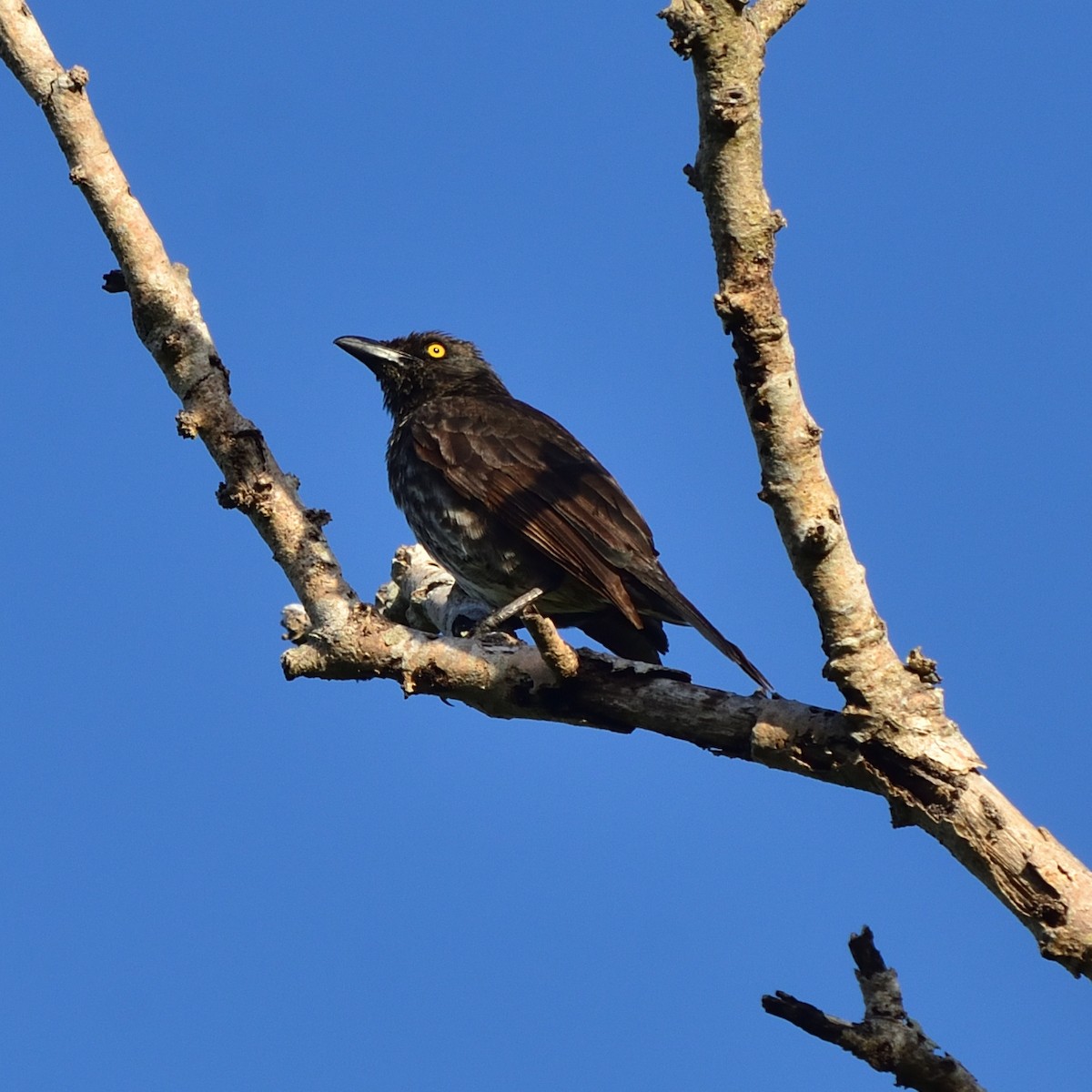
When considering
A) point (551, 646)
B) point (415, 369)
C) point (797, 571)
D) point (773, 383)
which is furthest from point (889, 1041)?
point (415, 369)

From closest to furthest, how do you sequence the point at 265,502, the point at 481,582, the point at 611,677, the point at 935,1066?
the point at 935,1066
the point at 611,677
the point at 265,502
the point at 481,582

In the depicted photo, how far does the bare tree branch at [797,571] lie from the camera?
3.77 m

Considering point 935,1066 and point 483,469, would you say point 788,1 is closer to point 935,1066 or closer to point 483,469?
point 935,1066

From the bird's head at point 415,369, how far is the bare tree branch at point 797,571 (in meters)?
3.16

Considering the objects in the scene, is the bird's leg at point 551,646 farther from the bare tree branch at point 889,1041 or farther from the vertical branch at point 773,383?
the bare tree branch at point 889,1041

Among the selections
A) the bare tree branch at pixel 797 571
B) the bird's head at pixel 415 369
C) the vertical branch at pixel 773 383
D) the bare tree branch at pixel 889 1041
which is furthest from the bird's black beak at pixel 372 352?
the bare tree branch at pixel 889 1041

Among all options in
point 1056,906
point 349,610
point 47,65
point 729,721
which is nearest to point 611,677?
point 729,721

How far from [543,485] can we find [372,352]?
2.16m

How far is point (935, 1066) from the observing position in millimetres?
3867

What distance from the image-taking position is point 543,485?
752cm

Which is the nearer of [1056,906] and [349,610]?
[1056,906]

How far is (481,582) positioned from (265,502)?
2.03m

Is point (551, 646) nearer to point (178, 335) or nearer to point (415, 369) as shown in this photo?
point (178, 335)

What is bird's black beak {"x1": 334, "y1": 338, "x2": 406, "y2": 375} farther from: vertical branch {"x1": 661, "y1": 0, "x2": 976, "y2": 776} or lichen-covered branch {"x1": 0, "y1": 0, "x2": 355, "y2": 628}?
vertical branch {"x1": 661, "y1": 0, "x2": 976, "y2": 776}
